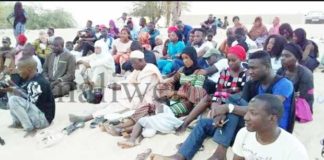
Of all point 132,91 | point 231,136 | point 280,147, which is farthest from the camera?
point 132,91

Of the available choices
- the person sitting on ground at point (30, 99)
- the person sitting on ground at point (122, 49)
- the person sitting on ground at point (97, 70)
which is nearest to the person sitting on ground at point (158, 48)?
the person sitting on ground at point (122, 49)

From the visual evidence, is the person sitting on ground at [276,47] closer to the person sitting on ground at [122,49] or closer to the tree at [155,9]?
the person sitting on ground at [122,49]

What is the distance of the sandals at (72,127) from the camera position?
6.43 meters

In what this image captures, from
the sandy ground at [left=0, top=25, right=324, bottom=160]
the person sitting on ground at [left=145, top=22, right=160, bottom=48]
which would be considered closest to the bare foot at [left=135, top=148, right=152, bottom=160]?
the sandy ground at [left=0, top=25, right=324, bottom=160]

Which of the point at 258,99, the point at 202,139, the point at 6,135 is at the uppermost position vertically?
the point at 258,99

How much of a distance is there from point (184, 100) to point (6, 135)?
261 centimetres

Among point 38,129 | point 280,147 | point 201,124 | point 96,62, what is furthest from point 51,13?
point 280,147

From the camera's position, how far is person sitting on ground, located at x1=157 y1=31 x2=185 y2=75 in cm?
786

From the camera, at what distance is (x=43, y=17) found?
1076 inches

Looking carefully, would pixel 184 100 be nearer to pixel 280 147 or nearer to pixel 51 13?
pixel 280 147

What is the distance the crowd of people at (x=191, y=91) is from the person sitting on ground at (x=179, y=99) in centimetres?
1

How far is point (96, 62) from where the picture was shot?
337 inches

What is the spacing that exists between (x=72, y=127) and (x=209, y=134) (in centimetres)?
223

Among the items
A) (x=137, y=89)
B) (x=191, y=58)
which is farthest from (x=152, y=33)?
(x=191, y=58)
